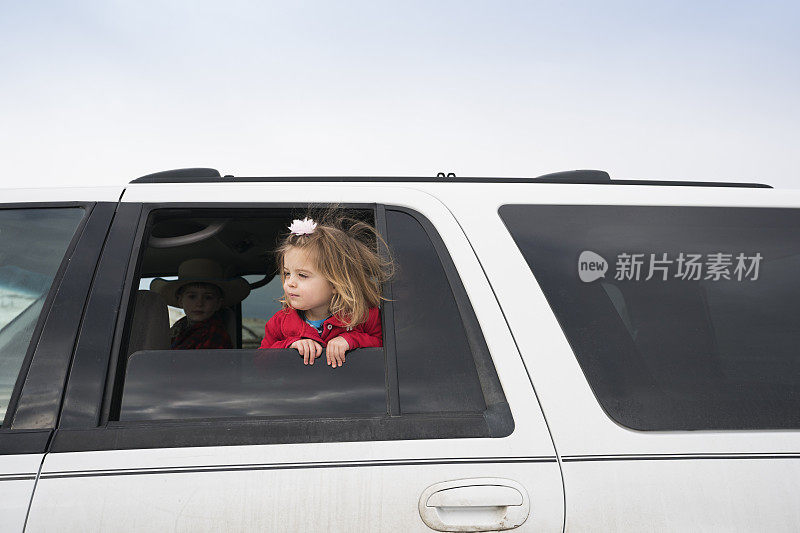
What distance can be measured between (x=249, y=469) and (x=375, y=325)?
674mm

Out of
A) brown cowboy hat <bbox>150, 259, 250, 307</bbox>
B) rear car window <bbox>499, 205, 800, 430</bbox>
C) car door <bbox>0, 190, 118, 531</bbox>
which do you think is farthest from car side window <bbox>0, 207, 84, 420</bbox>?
brown cowboy hat <bbox>150, 259, 250, 307</bbox>

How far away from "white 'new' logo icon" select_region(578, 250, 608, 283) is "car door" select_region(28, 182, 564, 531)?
27 centimetres

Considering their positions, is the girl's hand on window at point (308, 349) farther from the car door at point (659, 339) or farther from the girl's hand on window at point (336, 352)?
the car door at point (659, 339)

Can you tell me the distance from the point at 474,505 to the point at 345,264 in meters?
0.84

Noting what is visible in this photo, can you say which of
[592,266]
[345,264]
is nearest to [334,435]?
[345,264]

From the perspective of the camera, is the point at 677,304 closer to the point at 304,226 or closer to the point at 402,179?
the point at 402,179

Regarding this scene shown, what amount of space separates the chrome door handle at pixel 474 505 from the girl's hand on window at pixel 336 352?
389 mm

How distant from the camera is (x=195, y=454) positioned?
139 centimetres

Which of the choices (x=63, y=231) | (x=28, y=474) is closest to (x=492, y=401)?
(x=28, y=474)

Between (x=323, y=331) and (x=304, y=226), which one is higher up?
(x=304, y=226)

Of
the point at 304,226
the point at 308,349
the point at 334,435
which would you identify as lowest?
the point at 334,435

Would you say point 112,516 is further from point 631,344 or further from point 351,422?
point 631,344

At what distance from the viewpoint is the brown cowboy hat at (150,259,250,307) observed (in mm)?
3354

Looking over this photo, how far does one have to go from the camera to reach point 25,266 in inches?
65.7
